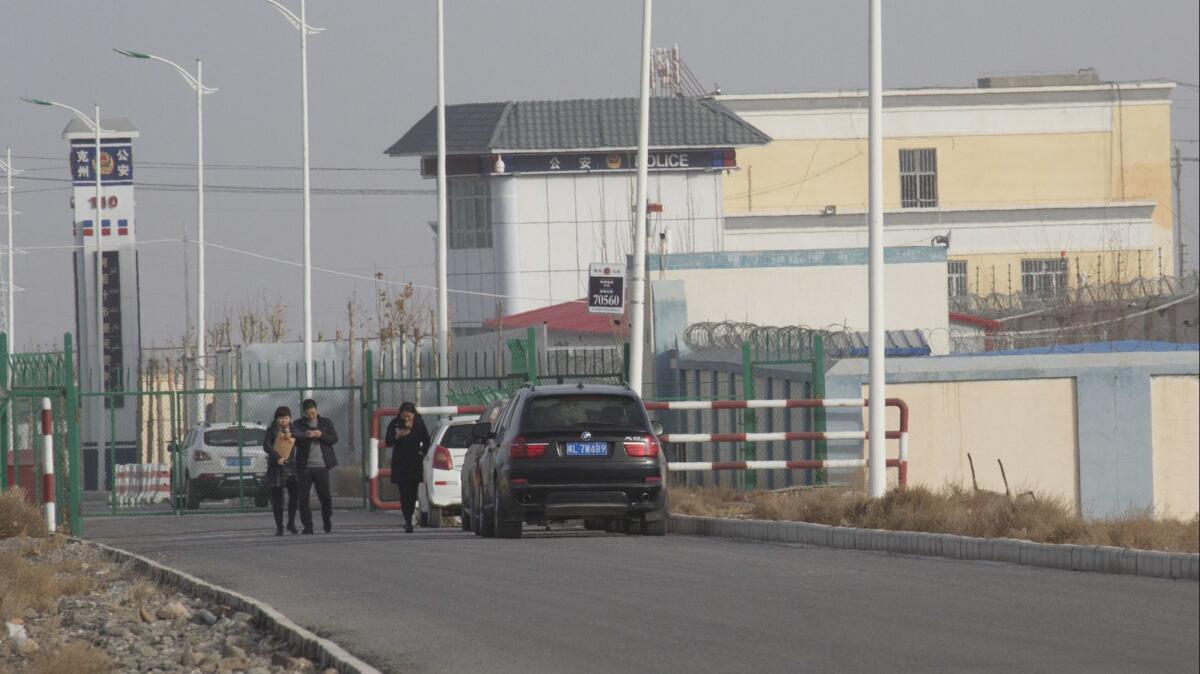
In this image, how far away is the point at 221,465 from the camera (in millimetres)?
36719

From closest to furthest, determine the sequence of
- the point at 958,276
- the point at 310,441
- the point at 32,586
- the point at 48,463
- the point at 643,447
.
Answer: the point at 32,586
the point at 643,447
the point at 48,463
the point at 310,441
the point at 958,276

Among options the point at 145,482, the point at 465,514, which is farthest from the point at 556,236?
the point at 465,514

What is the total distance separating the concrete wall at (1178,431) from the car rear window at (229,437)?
103 feet

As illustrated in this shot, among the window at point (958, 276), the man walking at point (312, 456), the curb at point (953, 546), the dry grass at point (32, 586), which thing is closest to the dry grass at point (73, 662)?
the dry grass at point (32, 586)

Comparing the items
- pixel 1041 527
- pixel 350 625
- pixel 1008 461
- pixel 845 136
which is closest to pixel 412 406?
pixel 1008 461

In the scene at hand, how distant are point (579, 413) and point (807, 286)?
64.8ft

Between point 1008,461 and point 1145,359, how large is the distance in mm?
17606

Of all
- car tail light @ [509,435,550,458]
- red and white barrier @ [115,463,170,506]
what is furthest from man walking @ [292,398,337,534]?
red and white barrier @ [115,463,170,506]

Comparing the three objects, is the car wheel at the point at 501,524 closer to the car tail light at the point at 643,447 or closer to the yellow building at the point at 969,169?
the car tail light at the point at 643,447

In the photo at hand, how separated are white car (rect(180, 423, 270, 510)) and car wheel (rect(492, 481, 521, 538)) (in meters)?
15.4

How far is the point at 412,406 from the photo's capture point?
25.0m

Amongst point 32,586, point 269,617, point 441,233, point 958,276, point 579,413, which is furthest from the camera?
point 958,276

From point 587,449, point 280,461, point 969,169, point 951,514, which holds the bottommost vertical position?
point 951,514

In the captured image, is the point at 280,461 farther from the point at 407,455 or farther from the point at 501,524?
the point at 501,524
